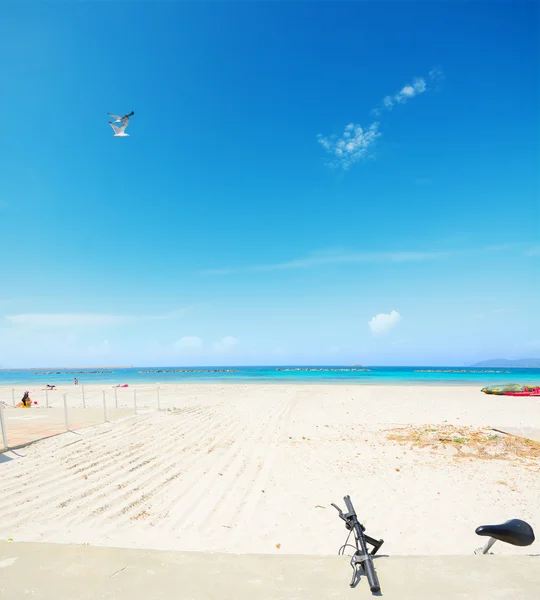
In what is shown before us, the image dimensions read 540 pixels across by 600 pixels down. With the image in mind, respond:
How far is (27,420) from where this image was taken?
43.4 ft

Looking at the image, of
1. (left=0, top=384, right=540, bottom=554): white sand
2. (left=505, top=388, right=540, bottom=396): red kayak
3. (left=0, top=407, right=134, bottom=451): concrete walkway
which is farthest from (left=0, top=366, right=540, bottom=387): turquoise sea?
(left=0, top=384, right=540, bottom=554): white sand

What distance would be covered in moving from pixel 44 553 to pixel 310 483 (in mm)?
5871

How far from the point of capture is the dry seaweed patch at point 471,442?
377 inches

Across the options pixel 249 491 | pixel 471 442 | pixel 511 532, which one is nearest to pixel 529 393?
pixel 471 442

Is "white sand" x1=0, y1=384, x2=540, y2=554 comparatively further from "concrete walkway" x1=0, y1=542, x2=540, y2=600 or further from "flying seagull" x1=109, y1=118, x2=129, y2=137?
"flying seagull" x1=109, y1=118, x2=129, y2=137

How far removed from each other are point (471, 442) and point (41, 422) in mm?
14075

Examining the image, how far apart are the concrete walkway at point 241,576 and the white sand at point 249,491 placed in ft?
9.50

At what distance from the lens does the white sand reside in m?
5.16

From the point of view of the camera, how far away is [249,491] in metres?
7.04

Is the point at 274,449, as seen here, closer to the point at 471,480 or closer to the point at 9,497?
the point at 471,480

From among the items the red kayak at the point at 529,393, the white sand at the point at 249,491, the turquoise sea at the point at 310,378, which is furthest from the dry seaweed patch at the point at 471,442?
the turquoise sea at the point at 310,378

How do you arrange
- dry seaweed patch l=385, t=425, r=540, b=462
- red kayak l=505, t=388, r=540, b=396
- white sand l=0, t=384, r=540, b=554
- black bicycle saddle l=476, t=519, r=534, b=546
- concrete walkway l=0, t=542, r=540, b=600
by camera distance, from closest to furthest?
concrete walkway l=0, t=542, r=540, b=600 < black bicycle saddle l=476, t=519, r=534, b=546 < white sand l=0, t=384, r=540, b=554 < dry seaweed patch l=385, t=425, r=540, b=462 < red kayak l=505, t=388, r=540, b=396

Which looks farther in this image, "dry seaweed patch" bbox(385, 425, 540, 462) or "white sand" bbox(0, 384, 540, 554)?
"dry seaweed patch" bbox(385, 425, 540, 462)

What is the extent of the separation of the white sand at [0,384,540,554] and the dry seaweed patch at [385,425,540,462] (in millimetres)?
582
